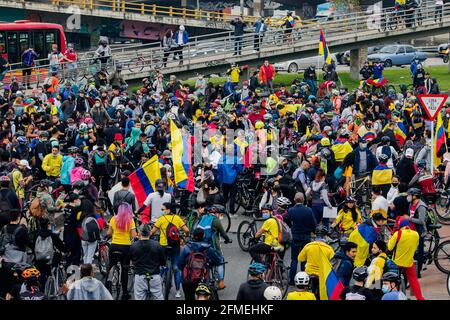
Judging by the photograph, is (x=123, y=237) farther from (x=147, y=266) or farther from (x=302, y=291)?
(x=302, y=291)

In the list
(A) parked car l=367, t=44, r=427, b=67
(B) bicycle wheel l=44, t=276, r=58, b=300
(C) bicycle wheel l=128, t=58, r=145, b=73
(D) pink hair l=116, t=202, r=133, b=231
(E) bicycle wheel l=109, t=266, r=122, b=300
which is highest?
(C) bicycle wheel l=128, t=58, r=145, b=73

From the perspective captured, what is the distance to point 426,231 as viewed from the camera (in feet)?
64.8

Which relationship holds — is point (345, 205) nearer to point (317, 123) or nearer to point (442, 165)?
point (442, 165)

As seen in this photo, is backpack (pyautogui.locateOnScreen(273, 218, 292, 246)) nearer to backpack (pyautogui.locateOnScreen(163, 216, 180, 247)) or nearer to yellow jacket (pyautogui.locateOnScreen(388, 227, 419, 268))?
backpack (pyautogui.locateOnScreen(163, 216, 180, 247))

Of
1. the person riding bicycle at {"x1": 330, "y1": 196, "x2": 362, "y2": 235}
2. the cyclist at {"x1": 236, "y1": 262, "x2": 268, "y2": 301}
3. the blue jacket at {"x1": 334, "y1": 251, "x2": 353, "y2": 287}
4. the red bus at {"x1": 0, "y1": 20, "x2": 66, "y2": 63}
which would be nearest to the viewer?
the cyclist at {"x1": 236, "y1": 262, "x2": 268, "y2": 301}

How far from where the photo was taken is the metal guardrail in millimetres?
42344

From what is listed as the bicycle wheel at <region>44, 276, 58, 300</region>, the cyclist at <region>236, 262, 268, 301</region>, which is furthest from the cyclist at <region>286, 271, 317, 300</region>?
the bicycle wheel at <region>44, 276, 58, 300</region>

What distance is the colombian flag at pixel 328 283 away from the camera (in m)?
16.3

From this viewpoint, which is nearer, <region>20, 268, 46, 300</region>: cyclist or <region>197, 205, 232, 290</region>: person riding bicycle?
<region>20, 268, 46, 300</region>: cyclist

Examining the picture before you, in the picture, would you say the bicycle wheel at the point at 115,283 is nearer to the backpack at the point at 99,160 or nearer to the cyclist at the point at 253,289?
the cyclist at the point at 253,289

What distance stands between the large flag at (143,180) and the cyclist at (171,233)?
2.72 m

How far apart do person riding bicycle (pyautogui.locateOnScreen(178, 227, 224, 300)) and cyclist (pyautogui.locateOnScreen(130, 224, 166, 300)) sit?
0.37 metres

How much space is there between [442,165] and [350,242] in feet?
26.0

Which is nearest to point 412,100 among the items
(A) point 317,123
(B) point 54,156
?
(A) point 317,123
